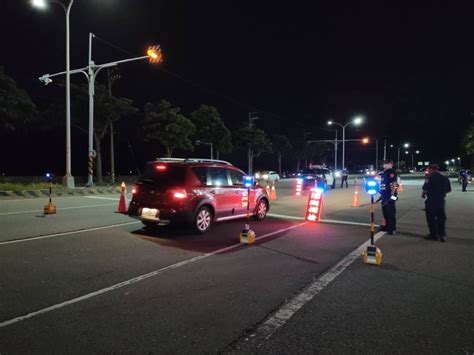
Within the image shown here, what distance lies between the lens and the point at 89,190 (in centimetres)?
2125

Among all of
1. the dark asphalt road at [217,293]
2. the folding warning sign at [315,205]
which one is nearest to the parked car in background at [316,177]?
the folding warning sign at [315,205]

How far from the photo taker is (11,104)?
870 inches

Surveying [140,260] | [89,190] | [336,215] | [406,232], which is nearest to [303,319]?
[140,260]

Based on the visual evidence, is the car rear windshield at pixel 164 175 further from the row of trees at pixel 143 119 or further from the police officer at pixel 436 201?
the row of trees at pixel 143 119

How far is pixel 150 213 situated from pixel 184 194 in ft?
3.03

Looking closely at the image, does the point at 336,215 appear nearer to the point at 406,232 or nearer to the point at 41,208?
the point at 406,232

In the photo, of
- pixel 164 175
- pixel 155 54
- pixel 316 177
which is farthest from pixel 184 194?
pixel 316 177

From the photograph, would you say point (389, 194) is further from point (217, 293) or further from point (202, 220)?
point (217, 293)

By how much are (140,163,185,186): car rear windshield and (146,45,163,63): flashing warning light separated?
854cm

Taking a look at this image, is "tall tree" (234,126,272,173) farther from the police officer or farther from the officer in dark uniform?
the police officer

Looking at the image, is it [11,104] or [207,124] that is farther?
[207,124]

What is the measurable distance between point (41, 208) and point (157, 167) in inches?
272

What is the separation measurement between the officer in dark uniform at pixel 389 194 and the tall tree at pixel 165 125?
1003 inches

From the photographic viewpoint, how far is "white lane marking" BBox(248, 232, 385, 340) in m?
3.98
